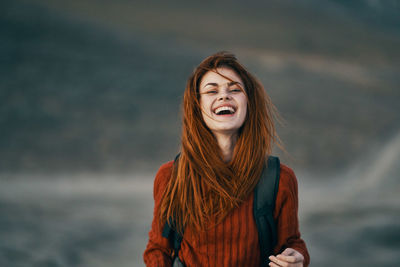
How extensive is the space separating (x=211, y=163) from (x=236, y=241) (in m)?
0.22

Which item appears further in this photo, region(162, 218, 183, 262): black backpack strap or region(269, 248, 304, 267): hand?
region(162, 218, 183, 262): black backpack strap

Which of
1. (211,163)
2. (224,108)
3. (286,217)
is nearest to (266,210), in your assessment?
(286,217)

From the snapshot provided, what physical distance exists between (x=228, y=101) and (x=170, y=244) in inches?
16.9

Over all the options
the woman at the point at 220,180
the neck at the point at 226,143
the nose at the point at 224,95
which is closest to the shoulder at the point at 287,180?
the woman at the point at 220,180

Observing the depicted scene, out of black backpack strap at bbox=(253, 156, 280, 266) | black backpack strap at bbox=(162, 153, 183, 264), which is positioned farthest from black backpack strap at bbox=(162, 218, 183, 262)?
black backpack strap at bbox=(253, 156, 280, 266)

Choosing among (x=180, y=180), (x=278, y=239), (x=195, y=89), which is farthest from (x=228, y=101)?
(x=278, y=239)

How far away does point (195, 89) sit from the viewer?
1.05 meters

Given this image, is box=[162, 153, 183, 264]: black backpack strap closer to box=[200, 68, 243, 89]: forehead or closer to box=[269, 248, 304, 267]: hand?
box=[269, 248, 304, 267]: hand

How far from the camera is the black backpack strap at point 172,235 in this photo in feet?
3.31

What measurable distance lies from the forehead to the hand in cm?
47

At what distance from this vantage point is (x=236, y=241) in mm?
981

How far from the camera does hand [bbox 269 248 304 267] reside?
34.2 inches

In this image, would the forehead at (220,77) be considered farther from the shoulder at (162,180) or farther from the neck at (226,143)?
the shoulder at (162,180)

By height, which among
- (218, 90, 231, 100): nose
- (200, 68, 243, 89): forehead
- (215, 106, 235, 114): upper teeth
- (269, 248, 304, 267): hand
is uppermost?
(200, 68, 243, 89): forehead
